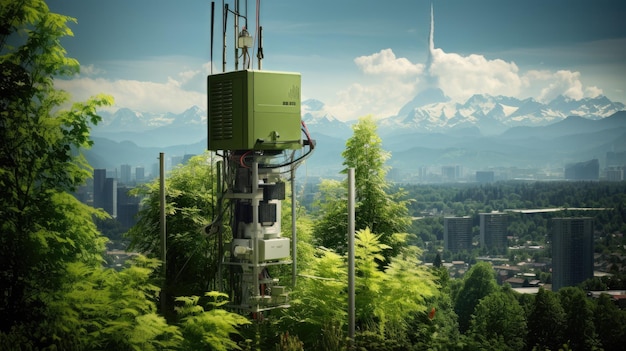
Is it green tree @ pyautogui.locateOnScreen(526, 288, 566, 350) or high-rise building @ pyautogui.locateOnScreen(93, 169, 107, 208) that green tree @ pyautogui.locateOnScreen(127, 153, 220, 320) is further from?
green tree @ pyautogui.locateOnScreen(526, 288, 566, 350)

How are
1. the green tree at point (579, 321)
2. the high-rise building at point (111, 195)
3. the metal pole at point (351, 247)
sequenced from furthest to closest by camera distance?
the green tree at point (579, 321) < the high-rise building at point (111, 195) < the metal pole at point (351, 247)

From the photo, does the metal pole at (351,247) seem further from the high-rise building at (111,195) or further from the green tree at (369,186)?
the green tree at (369,186)

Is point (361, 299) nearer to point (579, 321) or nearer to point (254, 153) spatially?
point (254, 153)

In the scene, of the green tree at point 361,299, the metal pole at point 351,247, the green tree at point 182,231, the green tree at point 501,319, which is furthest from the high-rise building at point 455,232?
the metal pole at point 351,247

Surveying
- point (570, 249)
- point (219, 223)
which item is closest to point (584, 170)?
point (570, 249)

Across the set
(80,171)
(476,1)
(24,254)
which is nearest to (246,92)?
(80,171)

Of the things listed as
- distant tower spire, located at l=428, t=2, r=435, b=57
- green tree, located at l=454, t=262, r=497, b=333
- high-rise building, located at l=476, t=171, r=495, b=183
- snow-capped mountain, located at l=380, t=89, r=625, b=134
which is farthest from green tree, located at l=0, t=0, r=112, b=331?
high-rise building, located at l=476, t=171, r=495, b=183
